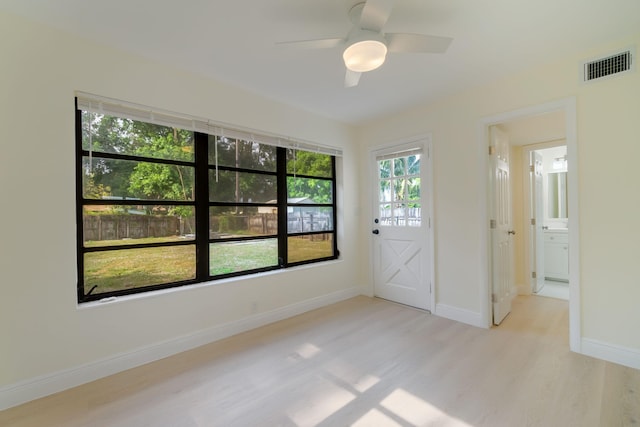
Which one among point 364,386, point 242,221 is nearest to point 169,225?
point 242,221

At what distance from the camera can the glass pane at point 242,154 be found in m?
2.87

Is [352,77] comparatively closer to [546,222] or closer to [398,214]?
[398,214]

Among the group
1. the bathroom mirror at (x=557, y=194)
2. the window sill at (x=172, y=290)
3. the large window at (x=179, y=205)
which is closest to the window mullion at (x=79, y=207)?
the large window at (x=179, y=205)

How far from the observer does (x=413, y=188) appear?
361 centimetres

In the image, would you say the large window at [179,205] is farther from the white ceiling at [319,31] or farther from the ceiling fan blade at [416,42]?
the ceiling fan blade at [416,42]

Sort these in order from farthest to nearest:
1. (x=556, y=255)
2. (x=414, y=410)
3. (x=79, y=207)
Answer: (x=556, y=255) → (x=79, y=207) → (x=414, y=410)

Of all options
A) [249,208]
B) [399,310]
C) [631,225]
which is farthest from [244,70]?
[631,225]

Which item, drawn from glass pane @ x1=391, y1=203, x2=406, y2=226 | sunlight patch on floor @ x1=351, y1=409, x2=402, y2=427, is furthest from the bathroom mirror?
sunlight patch on floor @ x1=351, y1=409, x2=402, y2=427

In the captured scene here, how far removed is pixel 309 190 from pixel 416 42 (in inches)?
91.9

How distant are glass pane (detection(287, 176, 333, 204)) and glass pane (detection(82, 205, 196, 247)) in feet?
4.19

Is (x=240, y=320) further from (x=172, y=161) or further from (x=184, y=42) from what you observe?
(x=184, y=42)

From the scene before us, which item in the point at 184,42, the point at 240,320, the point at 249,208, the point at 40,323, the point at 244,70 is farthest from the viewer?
the point at 249,208

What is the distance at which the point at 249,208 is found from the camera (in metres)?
3.14

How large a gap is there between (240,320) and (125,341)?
100 cm
